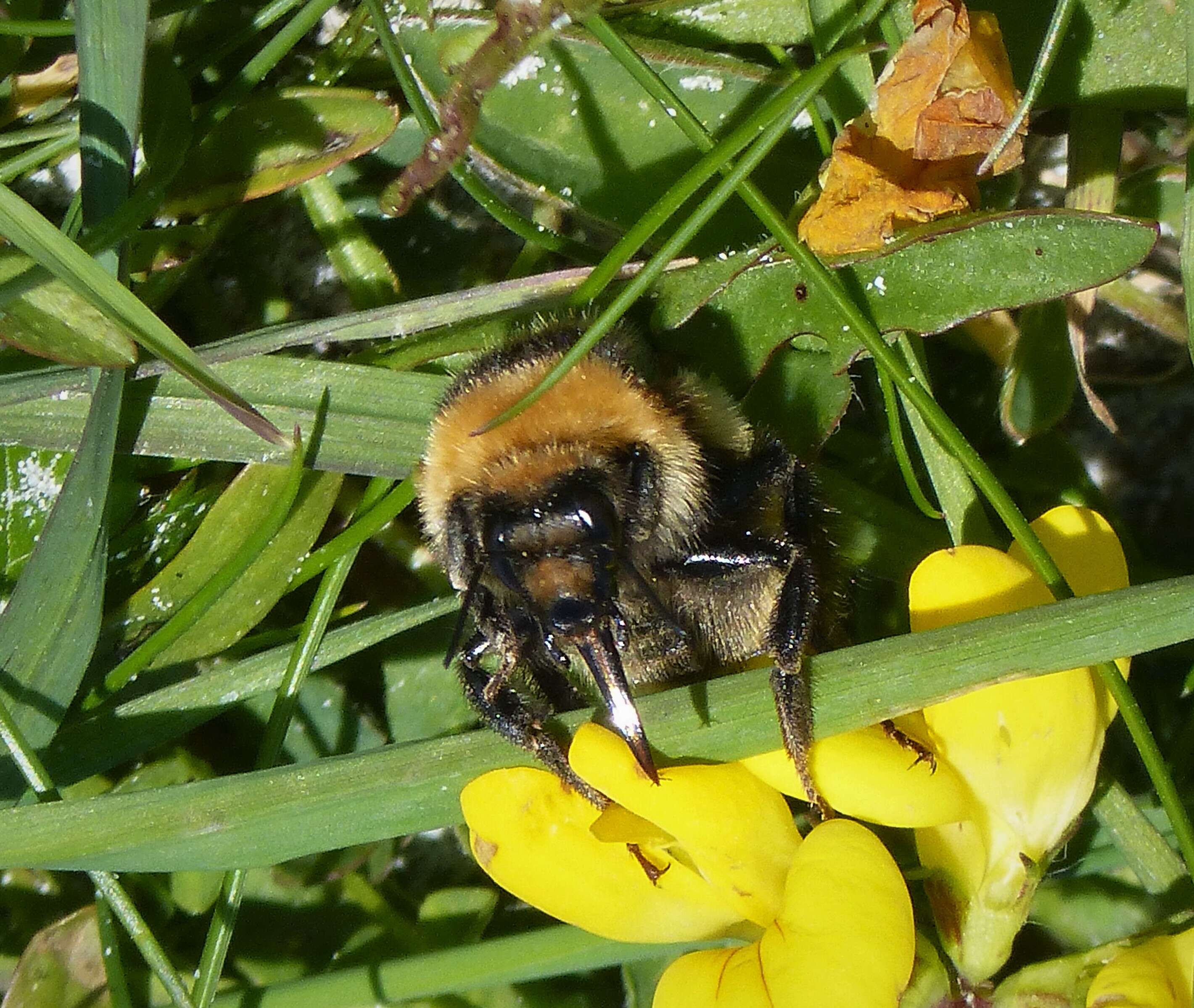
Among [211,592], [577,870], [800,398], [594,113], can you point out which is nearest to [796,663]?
[577,870]

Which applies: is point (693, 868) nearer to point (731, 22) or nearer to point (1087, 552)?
point (1087, 552)

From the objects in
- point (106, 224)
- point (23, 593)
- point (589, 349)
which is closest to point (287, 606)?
point (23, 593)

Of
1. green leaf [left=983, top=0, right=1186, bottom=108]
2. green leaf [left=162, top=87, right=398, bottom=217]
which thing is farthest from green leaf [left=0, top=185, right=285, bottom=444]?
green leaf [left=983, top=0, right=1186, bottom=108]

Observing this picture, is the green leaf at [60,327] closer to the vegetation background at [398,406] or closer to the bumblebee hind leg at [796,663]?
the vegetation background at [398,406]

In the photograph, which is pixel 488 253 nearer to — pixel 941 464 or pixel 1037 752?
pixel 941 464

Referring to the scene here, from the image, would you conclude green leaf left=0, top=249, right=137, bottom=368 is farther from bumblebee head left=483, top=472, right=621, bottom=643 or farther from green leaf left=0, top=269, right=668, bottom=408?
bumblebee head left=483, top=472, right=621, bottom=643

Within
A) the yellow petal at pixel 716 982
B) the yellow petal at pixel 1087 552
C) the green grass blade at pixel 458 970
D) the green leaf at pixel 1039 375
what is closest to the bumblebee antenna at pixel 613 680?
the yellow petal at pixel 716 982
